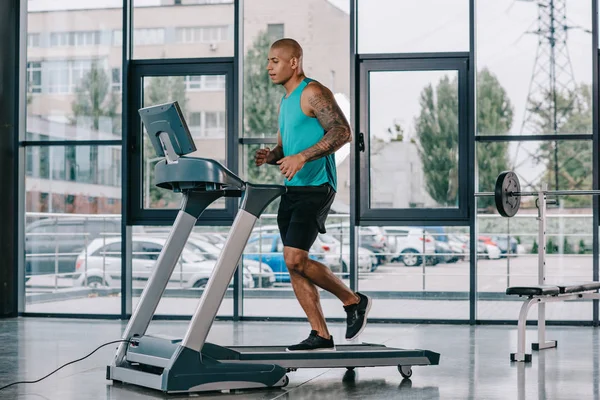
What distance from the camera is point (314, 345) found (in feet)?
12.9

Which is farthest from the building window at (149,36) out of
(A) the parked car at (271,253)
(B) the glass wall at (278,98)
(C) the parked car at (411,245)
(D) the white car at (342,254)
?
(C) the parked car at (411,245)

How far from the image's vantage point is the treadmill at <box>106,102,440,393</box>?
3580 millimetres

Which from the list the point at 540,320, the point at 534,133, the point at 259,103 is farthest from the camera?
the point at 259,103

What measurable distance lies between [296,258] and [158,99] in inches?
138

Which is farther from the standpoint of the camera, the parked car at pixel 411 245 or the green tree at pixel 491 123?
the parked car at pixel 411 245

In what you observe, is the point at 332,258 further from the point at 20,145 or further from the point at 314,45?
the point at 20,145

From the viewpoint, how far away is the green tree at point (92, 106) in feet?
23.2

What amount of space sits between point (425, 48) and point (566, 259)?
189cm

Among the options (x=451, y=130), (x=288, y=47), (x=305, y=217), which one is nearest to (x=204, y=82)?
(x=451, y=130)

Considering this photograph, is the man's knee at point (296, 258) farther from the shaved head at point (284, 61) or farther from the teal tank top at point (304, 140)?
the shaved head at point (284, 61)

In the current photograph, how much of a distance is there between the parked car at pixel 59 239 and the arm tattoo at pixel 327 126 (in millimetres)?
3493

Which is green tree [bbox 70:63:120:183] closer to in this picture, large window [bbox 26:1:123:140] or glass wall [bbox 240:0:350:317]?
large window [bbox 26:1:123:140]

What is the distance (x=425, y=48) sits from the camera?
672 cm

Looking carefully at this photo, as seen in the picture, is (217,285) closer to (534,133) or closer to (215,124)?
(215,124)
